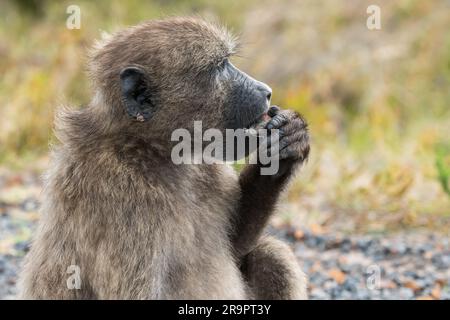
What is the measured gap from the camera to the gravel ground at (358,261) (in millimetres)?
5992

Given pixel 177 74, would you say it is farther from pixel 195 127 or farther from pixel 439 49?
pixel 439 49

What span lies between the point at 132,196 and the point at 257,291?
1.01 m

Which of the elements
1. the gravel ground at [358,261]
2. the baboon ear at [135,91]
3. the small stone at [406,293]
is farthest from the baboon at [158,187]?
the small stone at [406,293]

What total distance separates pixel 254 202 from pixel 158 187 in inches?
25.1

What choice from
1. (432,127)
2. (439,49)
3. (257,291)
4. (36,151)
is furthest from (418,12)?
(257,291)

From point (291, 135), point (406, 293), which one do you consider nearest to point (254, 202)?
point (291, 135)

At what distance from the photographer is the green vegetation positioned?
782 centimetres

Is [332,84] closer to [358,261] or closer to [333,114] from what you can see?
[333,114]

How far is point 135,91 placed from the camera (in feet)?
13.8

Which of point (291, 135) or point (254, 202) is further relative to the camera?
point (254, 202)

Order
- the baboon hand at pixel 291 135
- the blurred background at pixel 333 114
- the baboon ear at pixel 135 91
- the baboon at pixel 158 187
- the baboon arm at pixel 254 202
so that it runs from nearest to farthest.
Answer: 1. the baboon at pixel 158 187
2. the baboon ear at pixel 135 91
3. the baboon hand at pixel 291 135
4. the baboon arm at pixel 254 202
5. the blurred background at pixel 333 114

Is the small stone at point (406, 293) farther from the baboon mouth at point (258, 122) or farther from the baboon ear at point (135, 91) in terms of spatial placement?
the baboon ear at point (135, 91)

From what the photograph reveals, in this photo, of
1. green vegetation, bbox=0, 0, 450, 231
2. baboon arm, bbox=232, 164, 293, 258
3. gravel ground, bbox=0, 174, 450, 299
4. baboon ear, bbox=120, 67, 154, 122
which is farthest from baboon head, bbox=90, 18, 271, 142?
green vegetation, bbox=0, 0, 450, 231

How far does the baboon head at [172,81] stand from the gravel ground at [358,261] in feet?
5.14
